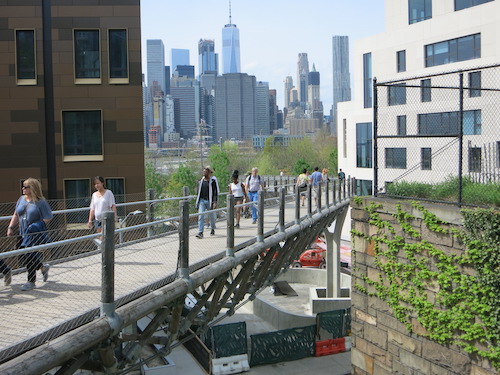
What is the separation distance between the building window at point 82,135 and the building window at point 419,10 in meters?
25.3

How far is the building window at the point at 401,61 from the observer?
41.9 meters

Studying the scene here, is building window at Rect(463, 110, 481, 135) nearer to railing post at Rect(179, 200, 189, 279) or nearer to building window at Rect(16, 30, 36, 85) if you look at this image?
building window at Rect(16, 30, 36, 85)

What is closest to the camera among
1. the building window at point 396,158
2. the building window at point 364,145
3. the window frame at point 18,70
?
the window frame at point 18,70

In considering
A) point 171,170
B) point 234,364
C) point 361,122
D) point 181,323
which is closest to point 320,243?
point 361,122

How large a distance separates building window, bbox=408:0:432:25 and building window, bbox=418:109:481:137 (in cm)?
715

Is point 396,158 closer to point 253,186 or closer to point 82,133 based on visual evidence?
point 82,133

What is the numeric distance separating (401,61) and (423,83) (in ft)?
18.0

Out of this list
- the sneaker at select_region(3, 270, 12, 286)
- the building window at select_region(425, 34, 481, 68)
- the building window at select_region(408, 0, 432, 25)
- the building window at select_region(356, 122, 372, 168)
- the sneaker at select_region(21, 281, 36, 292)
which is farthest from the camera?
the building window at select_region(356, 122, 372, 168)

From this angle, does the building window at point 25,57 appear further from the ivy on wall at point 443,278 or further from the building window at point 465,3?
the building window at point 465,3

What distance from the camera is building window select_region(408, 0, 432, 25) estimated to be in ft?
131

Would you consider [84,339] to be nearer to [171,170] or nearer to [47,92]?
[47,92]

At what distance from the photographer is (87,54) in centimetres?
2316

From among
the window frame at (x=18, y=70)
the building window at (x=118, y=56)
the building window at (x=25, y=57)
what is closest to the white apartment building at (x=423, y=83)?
the building window at (x=118, y=56)

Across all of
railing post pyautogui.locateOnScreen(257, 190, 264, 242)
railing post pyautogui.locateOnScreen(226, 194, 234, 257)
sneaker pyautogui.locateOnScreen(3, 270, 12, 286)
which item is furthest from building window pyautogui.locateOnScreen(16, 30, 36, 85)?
sneaker pyautogui.locateOnScreen(3, 270, 12, 286)
